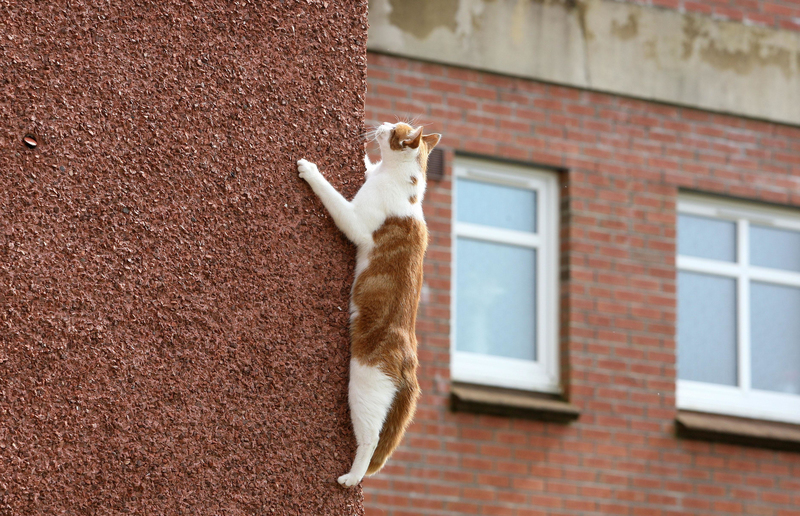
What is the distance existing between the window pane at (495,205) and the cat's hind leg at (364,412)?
17.6 ft

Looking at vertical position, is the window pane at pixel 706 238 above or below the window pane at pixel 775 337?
above

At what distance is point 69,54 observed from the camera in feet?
7.91

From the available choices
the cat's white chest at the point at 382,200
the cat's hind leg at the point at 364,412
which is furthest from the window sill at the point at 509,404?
the cat's hind leg at the point at 364,412

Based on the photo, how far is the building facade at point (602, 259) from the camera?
24.8 feet

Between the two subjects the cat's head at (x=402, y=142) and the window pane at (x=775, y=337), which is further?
the window pane at (x=775, y=337)

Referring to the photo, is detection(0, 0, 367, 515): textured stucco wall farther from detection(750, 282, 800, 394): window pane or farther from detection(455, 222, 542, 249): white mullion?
detection(750, 282, 800, 394): window pane

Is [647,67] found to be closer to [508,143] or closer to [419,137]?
[508,143]

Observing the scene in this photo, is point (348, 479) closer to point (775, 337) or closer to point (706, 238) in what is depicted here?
point (706, 238)

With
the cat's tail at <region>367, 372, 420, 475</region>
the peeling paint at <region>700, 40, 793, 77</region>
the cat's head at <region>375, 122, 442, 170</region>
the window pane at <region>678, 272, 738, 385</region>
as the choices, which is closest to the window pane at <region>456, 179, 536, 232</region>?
the window pane at <region>678, 272, 738, 385</region>

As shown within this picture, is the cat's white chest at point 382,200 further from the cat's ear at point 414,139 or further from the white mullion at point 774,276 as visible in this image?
the white mullion at point 774,276

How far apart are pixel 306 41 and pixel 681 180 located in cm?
613

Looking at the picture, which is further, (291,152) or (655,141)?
(655,141)

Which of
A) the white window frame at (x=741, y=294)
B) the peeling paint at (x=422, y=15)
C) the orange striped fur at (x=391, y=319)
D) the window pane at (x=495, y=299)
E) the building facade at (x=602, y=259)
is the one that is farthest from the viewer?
the white window frame at (x=741, y=294)

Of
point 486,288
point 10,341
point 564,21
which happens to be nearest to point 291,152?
point 10,341
